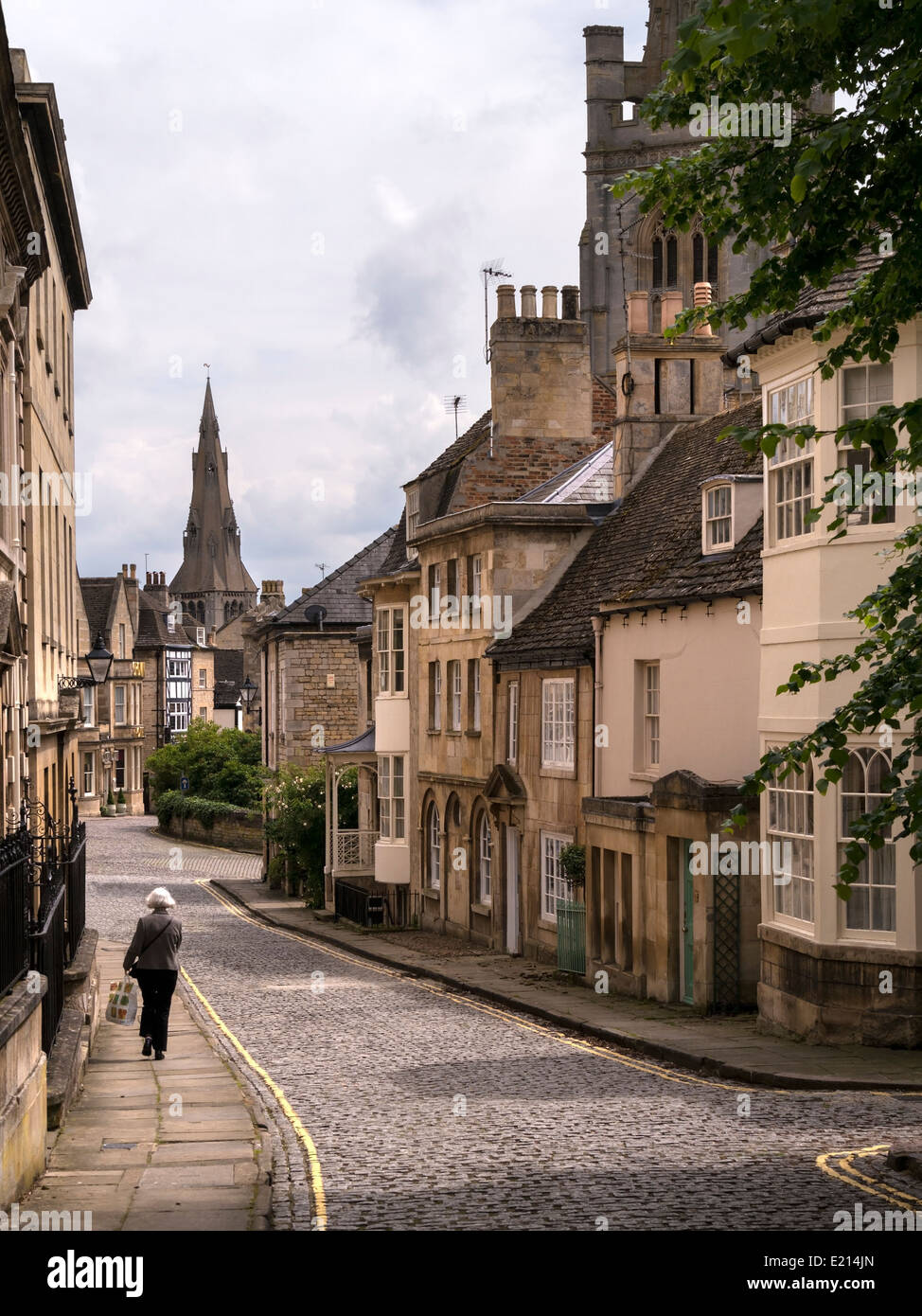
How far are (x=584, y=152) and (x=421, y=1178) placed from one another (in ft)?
253

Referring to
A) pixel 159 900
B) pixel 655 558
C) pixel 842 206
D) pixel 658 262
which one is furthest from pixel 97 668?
pixel 658 262

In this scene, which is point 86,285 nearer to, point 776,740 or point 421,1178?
point 776,740

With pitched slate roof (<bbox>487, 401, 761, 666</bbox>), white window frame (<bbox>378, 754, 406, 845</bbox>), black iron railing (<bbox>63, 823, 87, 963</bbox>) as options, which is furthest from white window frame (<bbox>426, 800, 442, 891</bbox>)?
black iron railing (<bbox>63, 823, 87, 963</bbox>)

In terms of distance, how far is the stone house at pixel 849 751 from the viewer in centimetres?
1633

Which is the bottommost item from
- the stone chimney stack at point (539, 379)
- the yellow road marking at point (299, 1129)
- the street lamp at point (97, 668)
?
the yellow road marking at point (299, 1129)

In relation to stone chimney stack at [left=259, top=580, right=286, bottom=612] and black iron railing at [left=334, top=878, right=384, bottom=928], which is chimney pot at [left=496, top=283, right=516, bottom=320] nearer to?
black iron railing at [left=334, top=878, right=384, bottom=928]

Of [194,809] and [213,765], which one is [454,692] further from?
[213,765]

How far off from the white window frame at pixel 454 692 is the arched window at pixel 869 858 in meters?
17.5

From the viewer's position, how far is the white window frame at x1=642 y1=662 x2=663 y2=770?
23828 millimetres

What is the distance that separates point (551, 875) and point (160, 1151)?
55.5 ft

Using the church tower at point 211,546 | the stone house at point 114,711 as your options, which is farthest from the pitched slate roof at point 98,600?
the church tower at point 211,546

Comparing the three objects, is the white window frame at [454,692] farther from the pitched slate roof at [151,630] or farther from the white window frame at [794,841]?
the pitched slate roof at [151,630]

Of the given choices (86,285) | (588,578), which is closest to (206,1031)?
(588,578)

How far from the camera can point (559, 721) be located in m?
27.8
